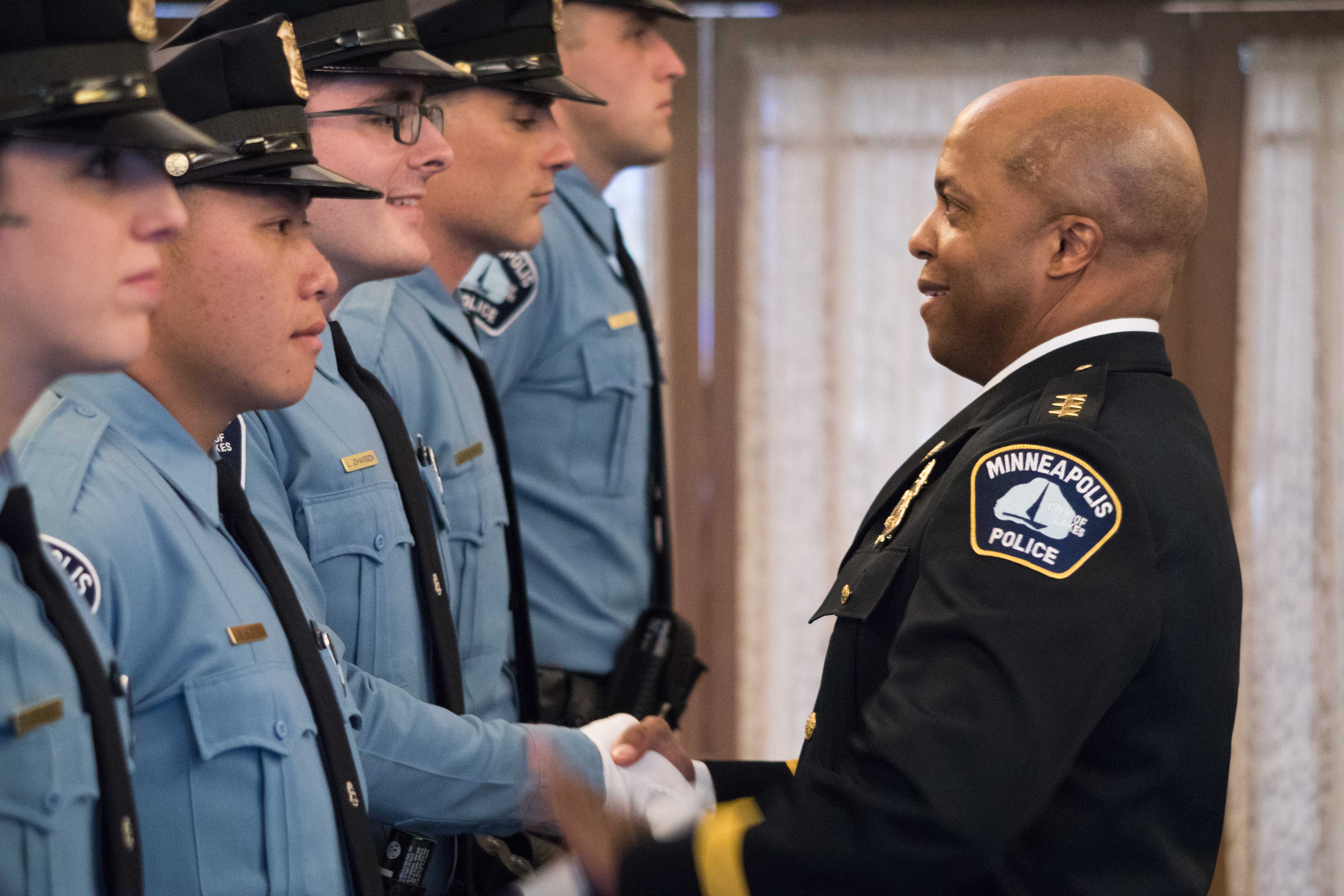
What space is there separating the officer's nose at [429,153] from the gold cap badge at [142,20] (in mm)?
699

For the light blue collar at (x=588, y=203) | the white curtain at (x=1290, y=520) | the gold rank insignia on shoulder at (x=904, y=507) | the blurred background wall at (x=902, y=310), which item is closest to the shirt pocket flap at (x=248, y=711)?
the gold rank insignia on shoulder at (x=904, y=507)

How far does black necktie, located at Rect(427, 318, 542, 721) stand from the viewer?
1.85 metres

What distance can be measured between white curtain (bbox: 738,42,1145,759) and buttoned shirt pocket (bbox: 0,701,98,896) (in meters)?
2.94

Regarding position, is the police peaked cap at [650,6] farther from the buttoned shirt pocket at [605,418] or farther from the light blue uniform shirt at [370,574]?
the light blue uniform shirt at [370,574]

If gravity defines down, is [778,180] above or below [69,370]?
above

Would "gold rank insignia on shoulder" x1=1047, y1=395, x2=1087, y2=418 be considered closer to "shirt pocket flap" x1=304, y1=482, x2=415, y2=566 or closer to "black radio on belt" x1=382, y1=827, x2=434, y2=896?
"shirt pocket flap" x1=304, y1=482, x2=415, y2=566

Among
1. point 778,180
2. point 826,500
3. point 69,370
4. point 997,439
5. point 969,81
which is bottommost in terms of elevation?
point 826,500

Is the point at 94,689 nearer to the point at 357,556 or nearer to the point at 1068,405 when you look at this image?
the point at 357,556

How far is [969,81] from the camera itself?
→ 3.66 m

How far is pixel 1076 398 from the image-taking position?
1.26m

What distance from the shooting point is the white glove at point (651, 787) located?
1.55 metres

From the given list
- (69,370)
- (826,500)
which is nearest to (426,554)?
(69,370)

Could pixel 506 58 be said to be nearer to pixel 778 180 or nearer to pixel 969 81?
pixel 778 180

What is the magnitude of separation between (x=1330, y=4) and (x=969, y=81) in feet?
3.36
